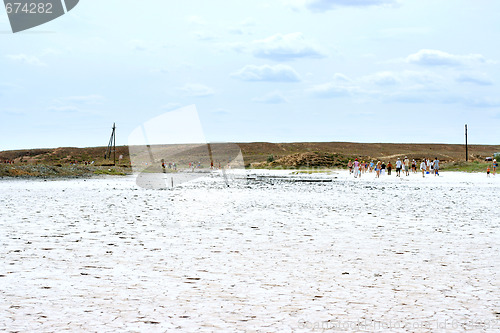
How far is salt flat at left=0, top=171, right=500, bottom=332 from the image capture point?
531cm

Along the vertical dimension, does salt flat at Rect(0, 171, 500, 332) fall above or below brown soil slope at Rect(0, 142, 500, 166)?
below

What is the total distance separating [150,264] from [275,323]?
348 cm

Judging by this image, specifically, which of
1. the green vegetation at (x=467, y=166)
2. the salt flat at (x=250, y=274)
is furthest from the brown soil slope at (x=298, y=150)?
the salt flat at (x=250, y=274)

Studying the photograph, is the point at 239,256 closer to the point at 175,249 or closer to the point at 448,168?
the point at 175,249

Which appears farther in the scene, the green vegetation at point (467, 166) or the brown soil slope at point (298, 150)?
the brown soil slope at point (298, 150)

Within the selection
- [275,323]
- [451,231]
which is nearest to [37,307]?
[275,323]

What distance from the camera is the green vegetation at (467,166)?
2270 inches

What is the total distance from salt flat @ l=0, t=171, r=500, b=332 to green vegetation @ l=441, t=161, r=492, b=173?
151 ft

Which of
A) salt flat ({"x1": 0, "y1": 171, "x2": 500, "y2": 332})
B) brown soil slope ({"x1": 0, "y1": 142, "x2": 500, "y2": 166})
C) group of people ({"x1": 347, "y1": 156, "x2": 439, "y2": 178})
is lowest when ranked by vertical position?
salt flat ({"x1": 0, "y1": 171, "x2": 500, "y2": 332})

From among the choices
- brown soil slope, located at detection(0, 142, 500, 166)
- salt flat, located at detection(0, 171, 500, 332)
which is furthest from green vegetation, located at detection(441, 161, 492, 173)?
brown soil slope, located at detection(0, 142, 500, 166)

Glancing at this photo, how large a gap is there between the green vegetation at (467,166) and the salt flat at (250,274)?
45998 millimetres

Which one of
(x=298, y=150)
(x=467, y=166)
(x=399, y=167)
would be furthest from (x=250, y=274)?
(x=298, y=150)

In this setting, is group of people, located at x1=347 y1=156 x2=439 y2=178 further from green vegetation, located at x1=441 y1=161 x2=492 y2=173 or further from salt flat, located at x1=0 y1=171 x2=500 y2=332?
salt flat, located at x1=0 y1=171 x2=500 y2=332

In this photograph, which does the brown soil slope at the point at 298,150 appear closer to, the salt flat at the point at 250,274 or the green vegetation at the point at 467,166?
the green vegetation at the point at 467,166
